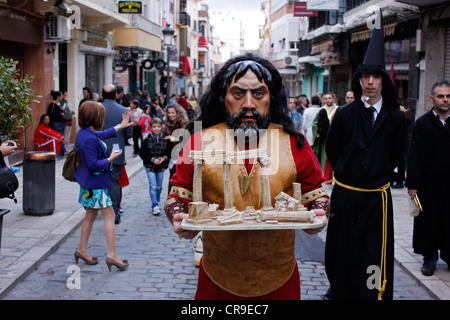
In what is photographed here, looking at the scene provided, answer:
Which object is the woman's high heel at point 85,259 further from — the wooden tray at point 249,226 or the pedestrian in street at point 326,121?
→ the pedestrian in street at point 326,121

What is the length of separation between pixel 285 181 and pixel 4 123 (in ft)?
12.1

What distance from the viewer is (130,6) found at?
723 inches

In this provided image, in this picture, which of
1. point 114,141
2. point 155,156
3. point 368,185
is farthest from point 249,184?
point 155,156

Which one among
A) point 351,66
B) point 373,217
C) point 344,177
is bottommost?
point 373,217

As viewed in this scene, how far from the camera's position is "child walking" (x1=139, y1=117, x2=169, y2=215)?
8.39 metres

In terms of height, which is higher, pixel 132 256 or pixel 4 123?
pixel 4 123

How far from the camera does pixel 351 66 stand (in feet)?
72.2

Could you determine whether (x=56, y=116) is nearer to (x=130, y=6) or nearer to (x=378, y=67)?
(x=130, y=6)

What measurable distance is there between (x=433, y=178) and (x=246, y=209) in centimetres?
359

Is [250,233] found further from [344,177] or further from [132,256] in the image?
[132,256]

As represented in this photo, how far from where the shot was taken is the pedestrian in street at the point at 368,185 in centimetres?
434

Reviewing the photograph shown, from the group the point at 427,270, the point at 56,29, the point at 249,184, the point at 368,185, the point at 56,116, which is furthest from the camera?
the point at 56,29

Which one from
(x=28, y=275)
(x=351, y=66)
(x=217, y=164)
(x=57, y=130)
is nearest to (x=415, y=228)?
(x=217, y=164)

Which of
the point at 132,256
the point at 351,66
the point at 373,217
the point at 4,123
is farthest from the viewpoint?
the point at 351,66
